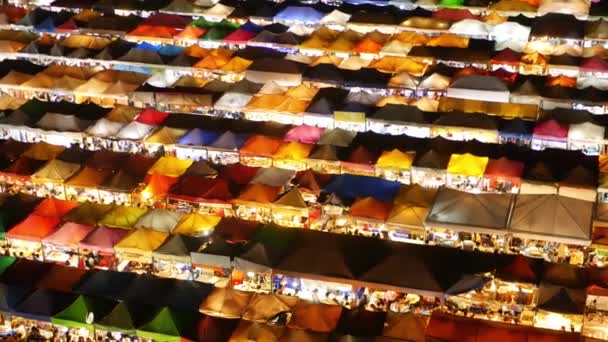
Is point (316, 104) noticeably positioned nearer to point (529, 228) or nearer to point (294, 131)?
point (294, 131)

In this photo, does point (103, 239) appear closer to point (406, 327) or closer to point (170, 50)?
point (406, 327)

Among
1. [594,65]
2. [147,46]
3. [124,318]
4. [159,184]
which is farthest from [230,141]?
[594,65]

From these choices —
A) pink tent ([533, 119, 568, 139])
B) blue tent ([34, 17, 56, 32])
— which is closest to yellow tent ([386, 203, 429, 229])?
pink tent ([533, 119, 568, 139])

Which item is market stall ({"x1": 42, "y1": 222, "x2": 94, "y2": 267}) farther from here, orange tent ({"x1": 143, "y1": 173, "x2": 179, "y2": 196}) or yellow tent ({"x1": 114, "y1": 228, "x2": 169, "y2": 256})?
orange tent ({"x1": 143, "y1": 173, "x2": 179, "y2": 196})

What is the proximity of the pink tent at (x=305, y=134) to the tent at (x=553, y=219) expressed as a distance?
4468mm

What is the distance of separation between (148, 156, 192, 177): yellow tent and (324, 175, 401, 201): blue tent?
284 cm

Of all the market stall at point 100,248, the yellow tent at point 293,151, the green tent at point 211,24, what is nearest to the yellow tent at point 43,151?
the market stall at point 100,248

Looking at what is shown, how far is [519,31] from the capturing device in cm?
1972

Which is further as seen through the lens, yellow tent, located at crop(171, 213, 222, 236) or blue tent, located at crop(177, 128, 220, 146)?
blue tent, located at crop(177, 128, 220, 146)

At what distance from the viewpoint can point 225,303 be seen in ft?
37.4

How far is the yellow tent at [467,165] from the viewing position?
47.2 ft

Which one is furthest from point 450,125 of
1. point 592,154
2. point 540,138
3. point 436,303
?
point 436,303

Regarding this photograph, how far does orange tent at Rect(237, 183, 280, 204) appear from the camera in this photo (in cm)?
1380

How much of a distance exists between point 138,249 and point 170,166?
9.10 feet
